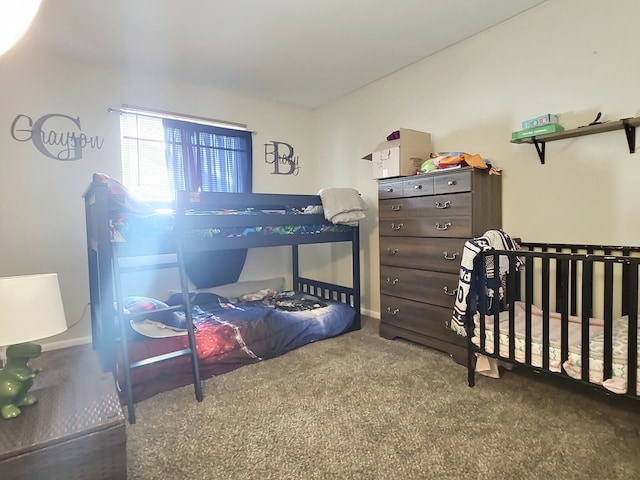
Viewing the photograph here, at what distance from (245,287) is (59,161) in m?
1.87

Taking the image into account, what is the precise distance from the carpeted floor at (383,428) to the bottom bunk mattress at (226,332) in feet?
0.38

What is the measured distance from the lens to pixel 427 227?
8.25 ft

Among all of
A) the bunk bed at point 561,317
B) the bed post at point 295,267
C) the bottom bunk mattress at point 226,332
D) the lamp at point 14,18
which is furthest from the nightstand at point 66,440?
the bed post at point 295,267

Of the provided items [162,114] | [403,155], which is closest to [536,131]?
[403,155]

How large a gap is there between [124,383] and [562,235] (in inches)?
105

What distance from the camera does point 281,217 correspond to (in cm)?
274

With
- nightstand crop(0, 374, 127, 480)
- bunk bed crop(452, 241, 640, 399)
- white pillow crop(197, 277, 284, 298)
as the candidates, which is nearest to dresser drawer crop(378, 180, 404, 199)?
bunk bed crop(452, 241, 640, 399)

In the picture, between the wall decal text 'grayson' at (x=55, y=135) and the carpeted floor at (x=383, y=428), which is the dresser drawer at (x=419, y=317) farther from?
the wall decal text 'grayson' at (x=55, y=135)

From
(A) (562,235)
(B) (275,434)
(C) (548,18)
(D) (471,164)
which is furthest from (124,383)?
(C) (548,18)

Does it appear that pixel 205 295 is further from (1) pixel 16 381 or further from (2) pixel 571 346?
(2) pixel 571 346

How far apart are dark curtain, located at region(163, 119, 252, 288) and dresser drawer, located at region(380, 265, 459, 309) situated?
1.59m

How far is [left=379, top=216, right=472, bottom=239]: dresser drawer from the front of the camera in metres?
2.32

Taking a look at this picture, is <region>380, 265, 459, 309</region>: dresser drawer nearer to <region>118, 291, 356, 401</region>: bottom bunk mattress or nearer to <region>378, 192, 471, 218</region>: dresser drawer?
<region>378, 192, 471, 218</region>: dresser drawer

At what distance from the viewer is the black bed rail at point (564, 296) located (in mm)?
1451
